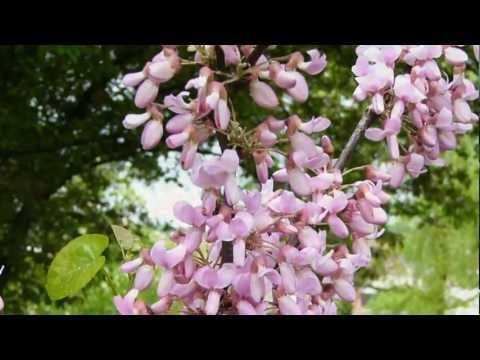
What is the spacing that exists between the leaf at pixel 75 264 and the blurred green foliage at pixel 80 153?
2383 mm

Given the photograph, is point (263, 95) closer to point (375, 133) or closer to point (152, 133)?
point (152, 133)

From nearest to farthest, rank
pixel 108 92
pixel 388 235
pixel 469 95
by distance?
pixel 469 95 < pixel 108 92 < pixel 388 235

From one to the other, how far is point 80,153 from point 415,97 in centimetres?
332

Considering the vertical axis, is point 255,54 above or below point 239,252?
above

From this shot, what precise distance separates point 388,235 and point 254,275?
405cm

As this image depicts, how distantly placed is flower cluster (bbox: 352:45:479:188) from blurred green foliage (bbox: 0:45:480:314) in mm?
2355

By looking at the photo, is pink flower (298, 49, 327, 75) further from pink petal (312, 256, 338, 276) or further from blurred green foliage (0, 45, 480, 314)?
blurred green foliage (0, 45, 480, 314)

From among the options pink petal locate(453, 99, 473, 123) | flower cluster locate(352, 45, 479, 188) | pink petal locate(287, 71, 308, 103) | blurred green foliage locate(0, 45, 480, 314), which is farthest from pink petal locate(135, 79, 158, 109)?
blurred green foliage locate(0, 45, 480, 314)

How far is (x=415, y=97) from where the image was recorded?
2.42 ft

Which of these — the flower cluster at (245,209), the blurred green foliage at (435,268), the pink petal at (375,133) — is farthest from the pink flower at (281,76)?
the blurred green foliage at (435,268)

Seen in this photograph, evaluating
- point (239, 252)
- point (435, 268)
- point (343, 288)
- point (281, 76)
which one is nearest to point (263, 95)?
point (281, 76)
